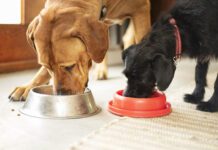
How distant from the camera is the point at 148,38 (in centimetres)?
184

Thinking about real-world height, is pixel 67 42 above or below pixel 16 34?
above

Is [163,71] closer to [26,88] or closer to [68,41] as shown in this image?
[68,41]

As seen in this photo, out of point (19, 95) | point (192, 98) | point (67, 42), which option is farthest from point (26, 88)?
point (192, 98)

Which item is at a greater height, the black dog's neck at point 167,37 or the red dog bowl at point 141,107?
Answer: the black dog's neck at point 167,37

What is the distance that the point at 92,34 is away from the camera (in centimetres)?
175

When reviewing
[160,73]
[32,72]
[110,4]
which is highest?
[110,4]

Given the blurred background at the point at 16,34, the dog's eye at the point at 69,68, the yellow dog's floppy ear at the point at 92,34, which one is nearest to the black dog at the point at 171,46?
the yellow dog's floppy ear at the point at 92,34

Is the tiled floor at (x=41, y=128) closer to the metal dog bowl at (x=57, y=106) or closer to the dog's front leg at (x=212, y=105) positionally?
the metal dog bowl at (x=57, y=106)

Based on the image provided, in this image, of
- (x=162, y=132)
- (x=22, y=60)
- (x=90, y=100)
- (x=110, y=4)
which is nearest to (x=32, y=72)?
(x=22, y=60)

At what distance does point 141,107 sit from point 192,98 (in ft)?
1.75

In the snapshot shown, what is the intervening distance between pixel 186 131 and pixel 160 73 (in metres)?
0.30

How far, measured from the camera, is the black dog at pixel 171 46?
1.71 metres

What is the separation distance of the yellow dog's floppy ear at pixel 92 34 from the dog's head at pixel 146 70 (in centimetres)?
16

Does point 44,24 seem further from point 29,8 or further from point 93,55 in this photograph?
point 29,8
